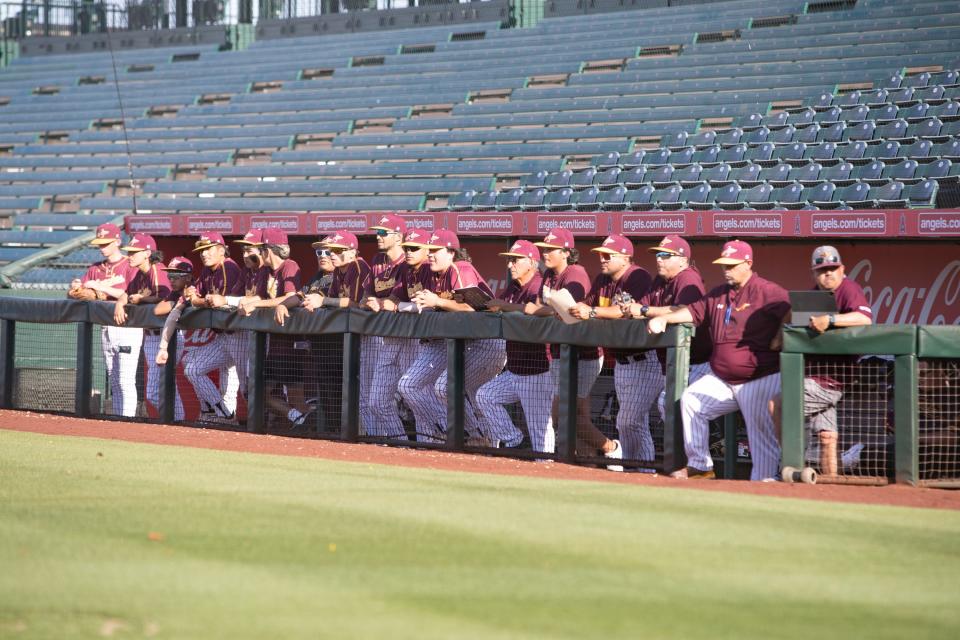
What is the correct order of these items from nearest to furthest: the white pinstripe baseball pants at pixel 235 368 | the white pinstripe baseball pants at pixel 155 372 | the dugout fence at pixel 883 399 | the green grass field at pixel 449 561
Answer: the green grass field at pixel 449 561, the dugout fence at pixel 883 399, the white pinstripe baseball pants at pixel 235 368, the white pinstripe baseball pants at pixel 155 372

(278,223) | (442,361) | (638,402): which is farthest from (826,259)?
(278,223)

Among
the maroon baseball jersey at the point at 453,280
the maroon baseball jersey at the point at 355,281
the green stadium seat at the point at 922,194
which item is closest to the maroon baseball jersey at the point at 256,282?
the maroon baseball jersey at the point at 355,281

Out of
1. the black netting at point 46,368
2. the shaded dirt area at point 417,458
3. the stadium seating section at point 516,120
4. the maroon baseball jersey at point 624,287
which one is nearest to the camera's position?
the shaded dirt area at point 417,458

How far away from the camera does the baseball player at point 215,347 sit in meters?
11.2

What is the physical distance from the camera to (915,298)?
35.3ft

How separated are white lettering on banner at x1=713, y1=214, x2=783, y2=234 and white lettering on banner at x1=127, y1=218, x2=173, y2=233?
7544 millimetres

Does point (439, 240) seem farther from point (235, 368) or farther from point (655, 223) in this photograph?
point (655, 223)

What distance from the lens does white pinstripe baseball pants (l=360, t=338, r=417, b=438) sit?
10242mm

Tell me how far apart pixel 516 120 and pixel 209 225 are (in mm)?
8266

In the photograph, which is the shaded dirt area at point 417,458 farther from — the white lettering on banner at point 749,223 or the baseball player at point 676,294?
the white lettering on banner at point 749,223

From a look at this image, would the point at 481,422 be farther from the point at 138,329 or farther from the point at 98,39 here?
the point at 98,39

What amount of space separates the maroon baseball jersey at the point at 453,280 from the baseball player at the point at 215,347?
1.91 m

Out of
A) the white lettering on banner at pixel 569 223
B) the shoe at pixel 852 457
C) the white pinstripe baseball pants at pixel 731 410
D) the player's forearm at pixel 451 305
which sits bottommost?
the shoe at pixel 852 457

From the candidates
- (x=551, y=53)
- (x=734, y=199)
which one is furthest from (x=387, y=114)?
(x=734, y=199)
